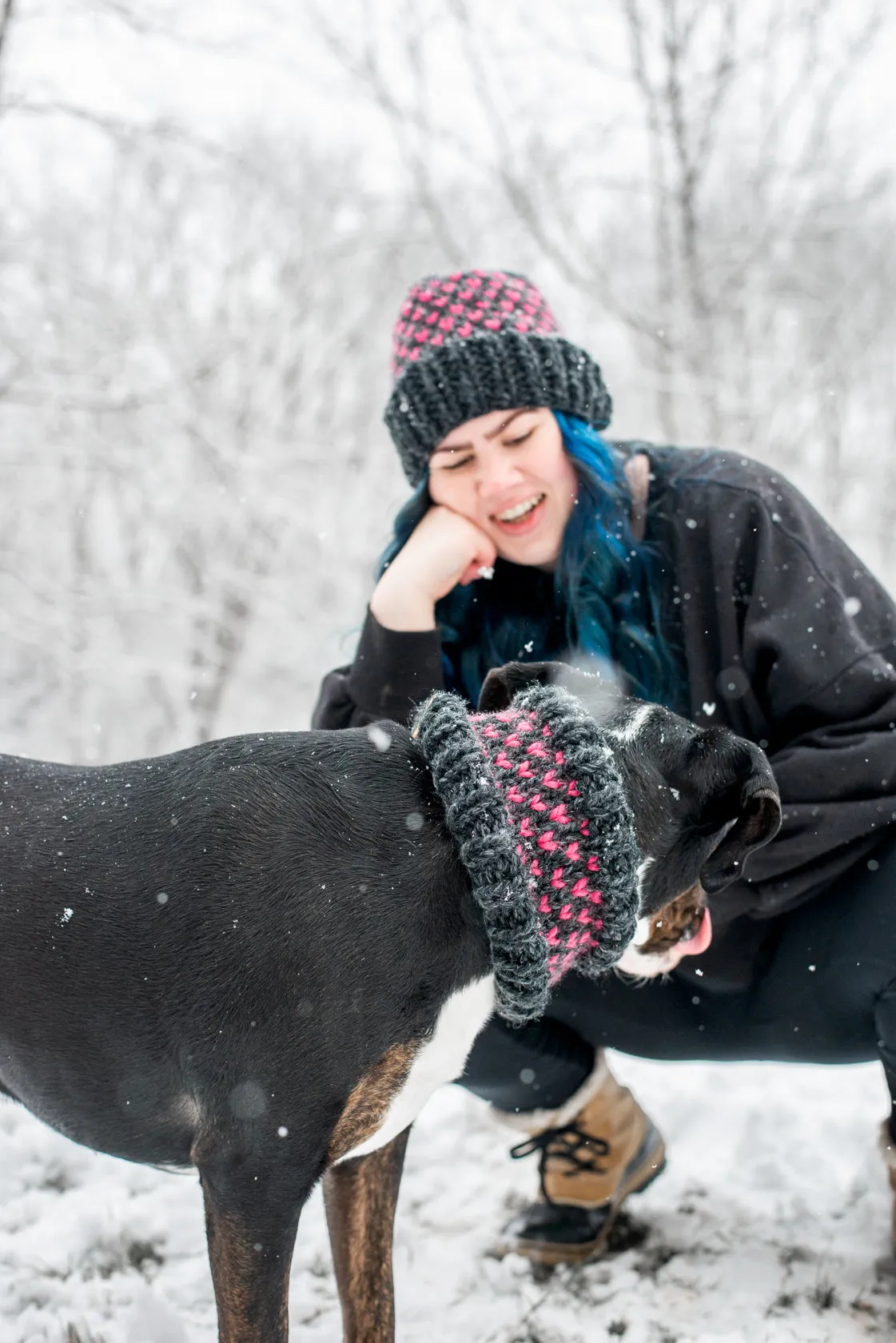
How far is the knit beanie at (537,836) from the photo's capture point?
1.56m

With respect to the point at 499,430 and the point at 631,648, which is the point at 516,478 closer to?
the point at 499,430

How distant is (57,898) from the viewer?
64.3 inches

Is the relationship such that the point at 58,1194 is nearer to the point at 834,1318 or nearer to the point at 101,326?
the point at 834,1318

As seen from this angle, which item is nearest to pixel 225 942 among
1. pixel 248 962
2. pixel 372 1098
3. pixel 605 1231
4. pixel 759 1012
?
pixel 248 962

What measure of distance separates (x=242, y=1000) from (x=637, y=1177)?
1.48 metres

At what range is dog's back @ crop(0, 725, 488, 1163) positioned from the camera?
1.54 metres

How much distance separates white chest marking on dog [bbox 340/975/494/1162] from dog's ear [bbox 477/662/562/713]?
0.56 metres

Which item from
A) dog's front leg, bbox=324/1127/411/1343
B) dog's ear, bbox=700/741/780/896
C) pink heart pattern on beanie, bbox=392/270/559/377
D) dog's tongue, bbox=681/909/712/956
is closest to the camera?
dog's ear, bbox=700/741/780/896

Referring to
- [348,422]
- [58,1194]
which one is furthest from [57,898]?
[348,422]

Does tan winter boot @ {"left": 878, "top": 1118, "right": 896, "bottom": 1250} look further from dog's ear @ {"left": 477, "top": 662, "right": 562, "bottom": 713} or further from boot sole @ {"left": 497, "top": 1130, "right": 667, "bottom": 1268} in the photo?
dog's ear @ {"left": 477, "top": 662, "right": 562, "bottom": 713}

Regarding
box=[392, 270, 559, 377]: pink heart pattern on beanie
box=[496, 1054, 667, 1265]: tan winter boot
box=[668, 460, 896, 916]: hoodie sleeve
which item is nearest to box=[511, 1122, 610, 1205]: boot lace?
box=[496, 1054, 667, 1265]: tan winter boot

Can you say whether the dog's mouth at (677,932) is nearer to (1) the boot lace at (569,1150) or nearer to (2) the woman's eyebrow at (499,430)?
(1) the boot lace at (569,1150)

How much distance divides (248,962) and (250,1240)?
15.7 inches

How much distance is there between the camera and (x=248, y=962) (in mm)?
1556
